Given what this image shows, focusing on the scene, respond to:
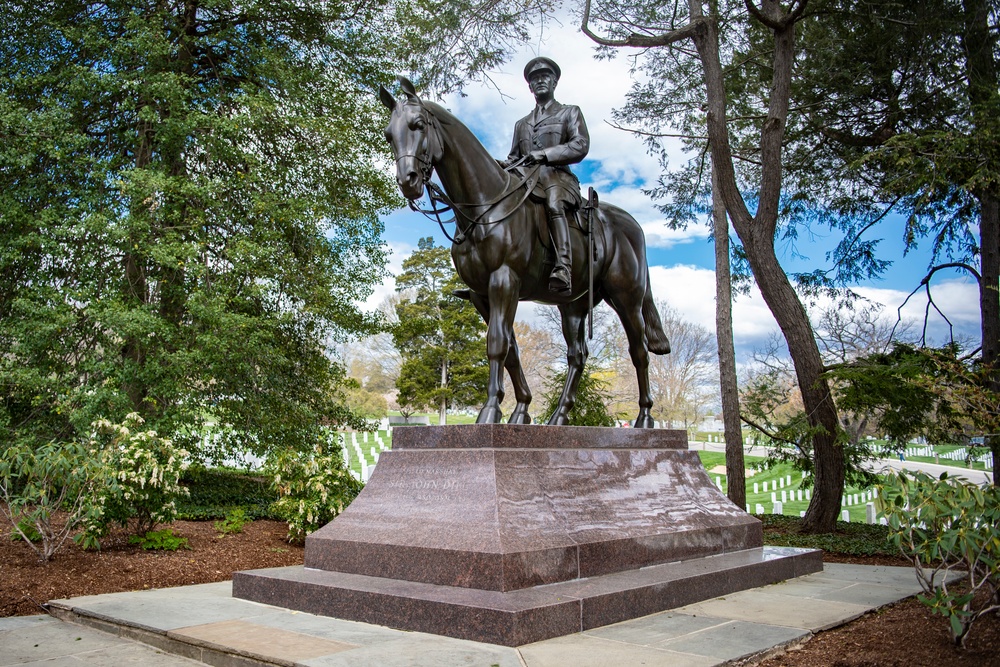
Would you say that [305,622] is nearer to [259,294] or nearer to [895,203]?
[259,294]

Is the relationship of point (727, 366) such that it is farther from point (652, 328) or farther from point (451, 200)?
point (451, 200)

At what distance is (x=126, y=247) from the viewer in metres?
11.8

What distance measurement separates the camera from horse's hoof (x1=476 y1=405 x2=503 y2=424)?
6.15 metres

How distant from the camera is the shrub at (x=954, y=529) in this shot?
4.09 metres

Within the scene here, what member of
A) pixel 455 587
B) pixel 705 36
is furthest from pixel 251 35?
pixel 455 587

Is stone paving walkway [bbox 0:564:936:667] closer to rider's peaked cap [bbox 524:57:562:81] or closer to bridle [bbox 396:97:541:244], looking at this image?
bridle [bbox 396:97:541:244]

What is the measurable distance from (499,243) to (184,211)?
852 centimetres

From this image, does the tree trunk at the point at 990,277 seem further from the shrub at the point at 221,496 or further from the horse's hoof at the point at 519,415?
the shrub at the point at 221,496

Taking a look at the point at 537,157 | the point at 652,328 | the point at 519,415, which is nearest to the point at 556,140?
the point at 537,157

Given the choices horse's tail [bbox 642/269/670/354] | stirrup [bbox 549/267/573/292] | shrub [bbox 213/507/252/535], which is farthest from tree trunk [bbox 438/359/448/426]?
stirrup [bbox 549/267/573/292]

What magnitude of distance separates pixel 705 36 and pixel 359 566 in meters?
11.1

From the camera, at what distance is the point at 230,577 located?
7.76 metres

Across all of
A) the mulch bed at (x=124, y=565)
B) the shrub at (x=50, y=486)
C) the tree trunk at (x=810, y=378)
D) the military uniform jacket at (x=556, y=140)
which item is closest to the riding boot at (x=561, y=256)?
the military uniform jacket at (x=556, y=140)

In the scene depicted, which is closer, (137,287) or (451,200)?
(451,200)
